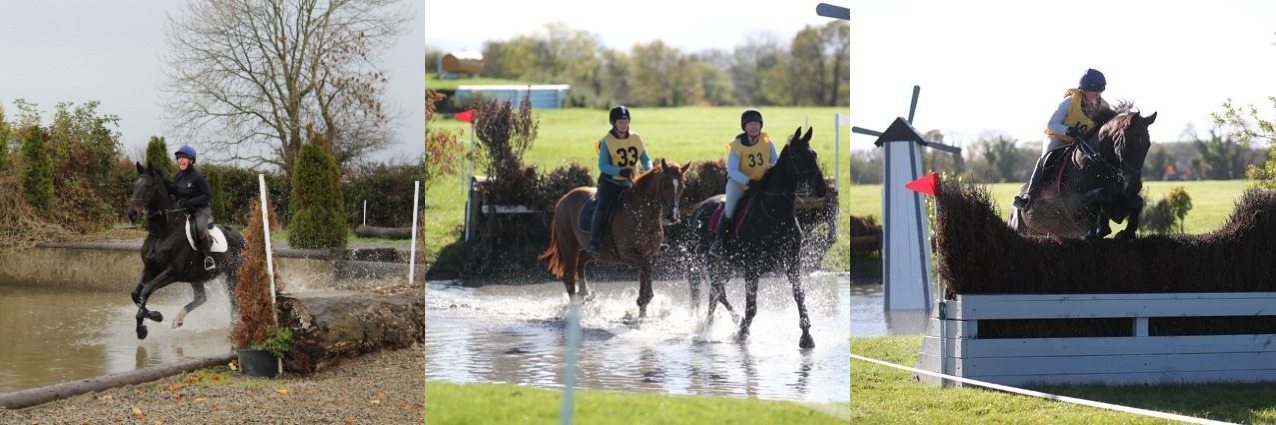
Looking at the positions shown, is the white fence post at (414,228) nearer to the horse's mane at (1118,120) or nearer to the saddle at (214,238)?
the saddle at (214,238)

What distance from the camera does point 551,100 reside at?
7430 millimetres

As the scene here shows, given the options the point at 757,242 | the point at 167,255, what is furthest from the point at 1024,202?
the point at 167,255

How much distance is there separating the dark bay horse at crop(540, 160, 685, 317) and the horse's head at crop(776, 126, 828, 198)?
58 cm

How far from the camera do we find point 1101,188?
989 centimetres

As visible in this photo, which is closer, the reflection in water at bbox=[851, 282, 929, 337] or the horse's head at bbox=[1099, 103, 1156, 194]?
the horse's head at bbox=[1099, 103, 1156, 194]

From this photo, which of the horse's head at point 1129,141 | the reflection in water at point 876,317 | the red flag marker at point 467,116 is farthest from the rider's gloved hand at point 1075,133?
the red flag marker at point 467,116

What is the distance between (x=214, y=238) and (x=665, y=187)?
8.34 ft

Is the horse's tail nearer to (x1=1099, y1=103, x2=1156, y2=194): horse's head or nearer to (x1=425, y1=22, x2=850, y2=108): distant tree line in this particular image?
(x1=425, y1=22, x2=850, y2=108): distant tree line

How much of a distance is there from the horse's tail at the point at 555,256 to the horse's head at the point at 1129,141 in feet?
13.0

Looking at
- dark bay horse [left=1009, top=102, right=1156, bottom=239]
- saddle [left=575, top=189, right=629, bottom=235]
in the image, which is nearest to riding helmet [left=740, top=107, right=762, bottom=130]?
saddle [left=575, top=189, right=629, bottom=235]

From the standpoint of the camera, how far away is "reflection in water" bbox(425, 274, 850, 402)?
732 centimetres

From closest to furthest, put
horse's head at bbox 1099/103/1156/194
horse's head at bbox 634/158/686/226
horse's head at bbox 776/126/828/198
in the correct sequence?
horse's head at bbox 634/158/686/226, horse's head at bbox 776/126/828/198, horse's head at bbox 1099/103/1156/194

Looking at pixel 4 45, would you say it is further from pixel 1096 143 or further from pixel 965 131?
pixel 965 131

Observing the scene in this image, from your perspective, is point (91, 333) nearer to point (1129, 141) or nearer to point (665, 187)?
point (665, 187)
